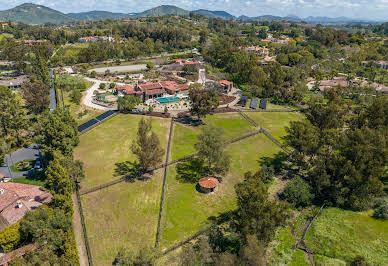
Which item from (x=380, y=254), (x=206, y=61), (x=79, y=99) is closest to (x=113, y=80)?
(x=79, y=99)

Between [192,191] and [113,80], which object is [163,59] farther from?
[192,191]

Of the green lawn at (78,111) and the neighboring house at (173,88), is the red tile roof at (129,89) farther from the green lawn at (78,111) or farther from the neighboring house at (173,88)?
the green lawn at (78,111)

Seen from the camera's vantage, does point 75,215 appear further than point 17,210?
Yes

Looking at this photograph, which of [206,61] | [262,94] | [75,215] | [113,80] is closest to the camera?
[75,215]

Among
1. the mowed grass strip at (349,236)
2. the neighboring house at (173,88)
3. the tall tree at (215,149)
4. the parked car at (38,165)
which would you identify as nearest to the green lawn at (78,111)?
the parked car at (38,165)

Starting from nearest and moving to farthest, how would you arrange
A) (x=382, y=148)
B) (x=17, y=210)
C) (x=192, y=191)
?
(x=17, y=210), (x=382, y=148), (x=192, y=191)

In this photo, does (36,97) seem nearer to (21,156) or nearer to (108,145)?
(21,156)

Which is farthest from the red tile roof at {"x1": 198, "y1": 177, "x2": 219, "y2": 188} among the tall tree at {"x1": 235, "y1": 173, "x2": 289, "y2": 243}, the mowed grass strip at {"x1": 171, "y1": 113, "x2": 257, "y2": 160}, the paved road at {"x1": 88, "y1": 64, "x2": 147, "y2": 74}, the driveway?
the paved road at {"x1": 88, "y1": 64, "x2": 147, "y2": 74}
